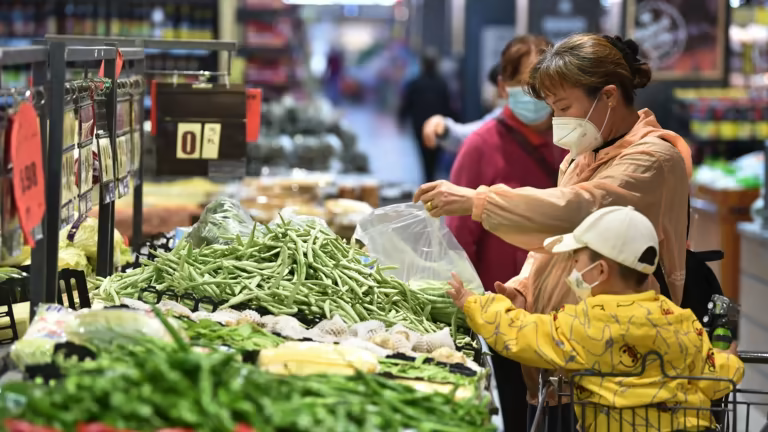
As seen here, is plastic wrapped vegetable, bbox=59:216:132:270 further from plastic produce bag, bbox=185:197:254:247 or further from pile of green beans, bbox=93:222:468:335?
pile of green beans, bbox=93:222:468:335

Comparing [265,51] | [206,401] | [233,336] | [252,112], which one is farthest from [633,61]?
[265,51]

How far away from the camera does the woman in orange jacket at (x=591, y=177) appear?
3.03 m

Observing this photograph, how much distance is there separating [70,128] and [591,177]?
5.06 feet

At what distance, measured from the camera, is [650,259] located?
2809mm

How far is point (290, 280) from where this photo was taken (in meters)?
3.20

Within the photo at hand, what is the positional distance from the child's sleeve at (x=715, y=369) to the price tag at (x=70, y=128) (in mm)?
1776

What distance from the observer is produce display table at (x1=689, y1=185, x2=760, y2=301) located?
7867 millimetres

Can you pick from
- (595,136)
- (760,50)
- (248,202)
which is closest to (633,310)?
(595,136)

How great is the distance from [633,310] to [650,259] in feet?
0.53

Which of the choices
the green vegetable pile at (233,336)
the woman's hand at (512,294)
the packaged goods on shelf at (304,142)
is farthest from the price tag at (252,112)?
the packaged goods on shelf at (304,142)

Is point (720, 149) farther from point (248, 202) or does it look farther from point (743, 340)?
point (248, 202)

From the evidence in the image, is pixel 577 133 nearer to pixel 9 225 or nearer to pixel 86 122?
pixel 86 122

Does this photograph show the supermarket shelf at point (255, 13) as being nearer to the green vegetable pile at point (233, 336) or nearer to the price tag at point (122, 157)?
the price tag at point (122, 157)

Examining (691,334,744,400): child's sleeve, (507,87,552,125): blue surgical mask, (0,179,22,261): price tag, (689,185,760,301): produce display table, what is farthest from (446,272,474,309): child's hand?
(689,185,760,301): produce display table
